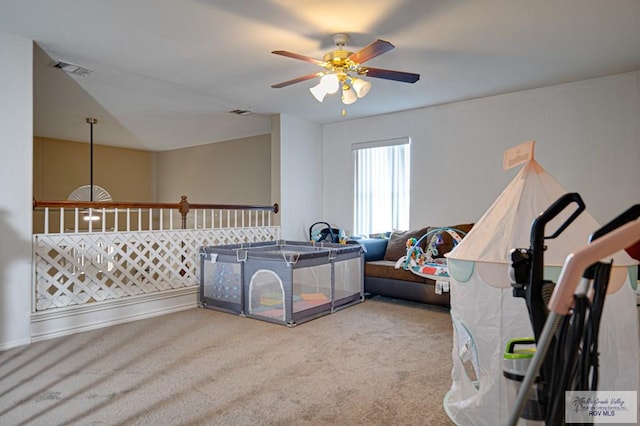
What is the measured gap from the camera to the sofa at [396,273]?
174 inches

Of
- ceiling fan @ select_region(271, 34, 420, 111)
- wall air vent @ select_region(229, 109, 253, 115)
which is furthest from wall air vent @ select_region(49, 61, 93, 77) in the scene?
ceiling fan @ select_region(271, 34, 420, 111)

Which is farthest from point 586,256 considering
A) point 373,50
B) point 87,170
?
point 87,170

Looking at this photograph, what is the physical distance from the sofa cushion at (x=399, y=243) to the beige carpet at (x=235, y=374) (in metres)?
1.24

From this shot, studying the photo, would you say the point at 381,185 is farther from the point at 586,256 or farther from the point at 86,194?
the point at 586,256

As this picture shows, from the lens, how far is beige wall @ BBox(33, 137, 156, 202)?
24.2 feet

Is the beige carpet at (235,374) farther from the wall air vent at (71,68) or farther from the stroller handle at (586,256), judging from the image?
the wall air vent at (71,68)

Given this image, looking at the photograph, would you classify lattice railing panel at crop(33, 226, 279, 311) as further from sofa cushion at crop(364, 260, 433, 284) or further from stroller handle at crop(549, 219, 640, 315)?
stroller handle at crop(549, 219, 640, 315)

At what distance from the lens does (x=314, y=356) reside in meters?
3.00

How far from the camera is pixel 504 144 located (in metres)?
4.81

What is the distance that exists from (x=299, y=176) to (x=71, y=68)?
318 cm

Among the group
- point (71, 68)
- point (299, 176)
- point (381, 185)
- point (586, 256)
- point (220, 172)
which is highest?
point (71, 68)

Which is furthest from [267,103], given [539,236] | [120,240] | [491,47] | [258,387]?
[539,236]

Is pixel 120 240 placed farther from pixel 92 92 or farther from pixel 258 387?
pixel 258 387

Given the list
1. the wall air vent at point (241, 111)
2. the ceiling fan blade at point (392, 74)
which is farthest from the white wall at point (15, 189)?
the ceiling fan blade at point (392, 74)
